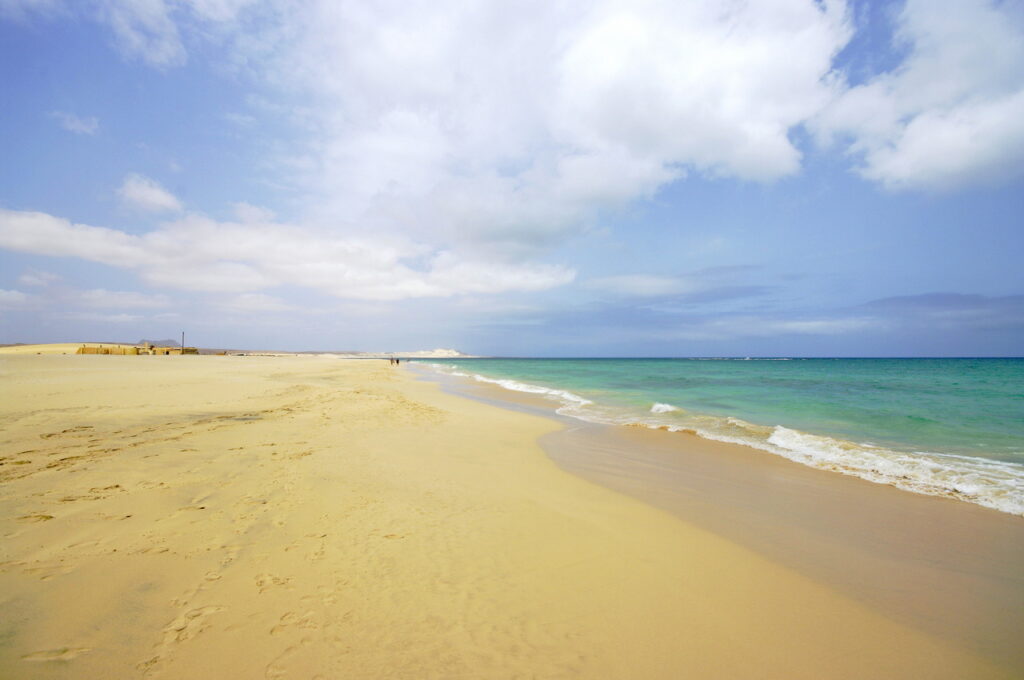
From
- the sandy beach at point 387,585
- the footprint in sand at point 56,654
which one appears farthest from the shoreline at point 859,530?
the footprint in sand at point 56,654

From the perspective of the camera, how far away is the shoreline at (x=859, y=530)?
3.67m

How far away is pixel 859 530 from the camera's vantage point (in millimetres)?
5395

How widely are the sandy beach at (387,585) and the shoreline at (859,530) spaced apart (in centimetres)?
24

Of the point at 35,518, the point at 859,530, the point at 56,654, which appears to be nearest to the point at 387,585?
the point at 56,654

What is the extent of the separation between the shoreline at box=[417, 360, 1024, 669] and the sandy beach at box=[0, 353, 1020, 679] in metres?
0.24

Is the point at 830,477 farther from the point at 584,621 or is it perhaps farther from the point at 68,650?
the point at 68,650

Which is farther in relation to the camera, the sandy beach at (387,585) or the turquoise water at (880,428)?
the turquoise water at (880,428)

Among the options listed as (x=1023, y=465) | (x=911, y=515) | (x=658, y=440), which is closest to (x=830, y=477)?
(x=911, y=515)

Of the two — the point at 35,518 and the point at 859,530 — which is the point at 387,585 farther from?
the point at 859,530

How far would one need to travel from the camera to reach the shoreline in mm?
3674

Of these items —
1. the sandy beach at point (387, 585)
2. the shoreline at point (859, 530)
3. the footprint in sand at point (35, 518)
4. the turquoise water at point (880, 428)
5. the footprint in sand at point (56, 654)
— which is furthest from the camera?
the turquoise water at point (880, 428)

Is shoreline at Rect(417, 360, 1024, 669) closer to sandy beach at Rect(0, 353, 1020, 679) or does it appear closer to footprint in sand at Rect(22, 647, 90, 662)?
sandy beach at Rect(0, 353, 1020, 679)

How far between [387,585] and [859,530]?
5914 mm

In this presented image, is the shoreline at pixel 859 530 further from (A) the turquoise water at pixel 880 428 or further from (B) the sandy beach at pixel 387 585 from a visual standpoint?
(A) the turquoise water at pixel 880 428
